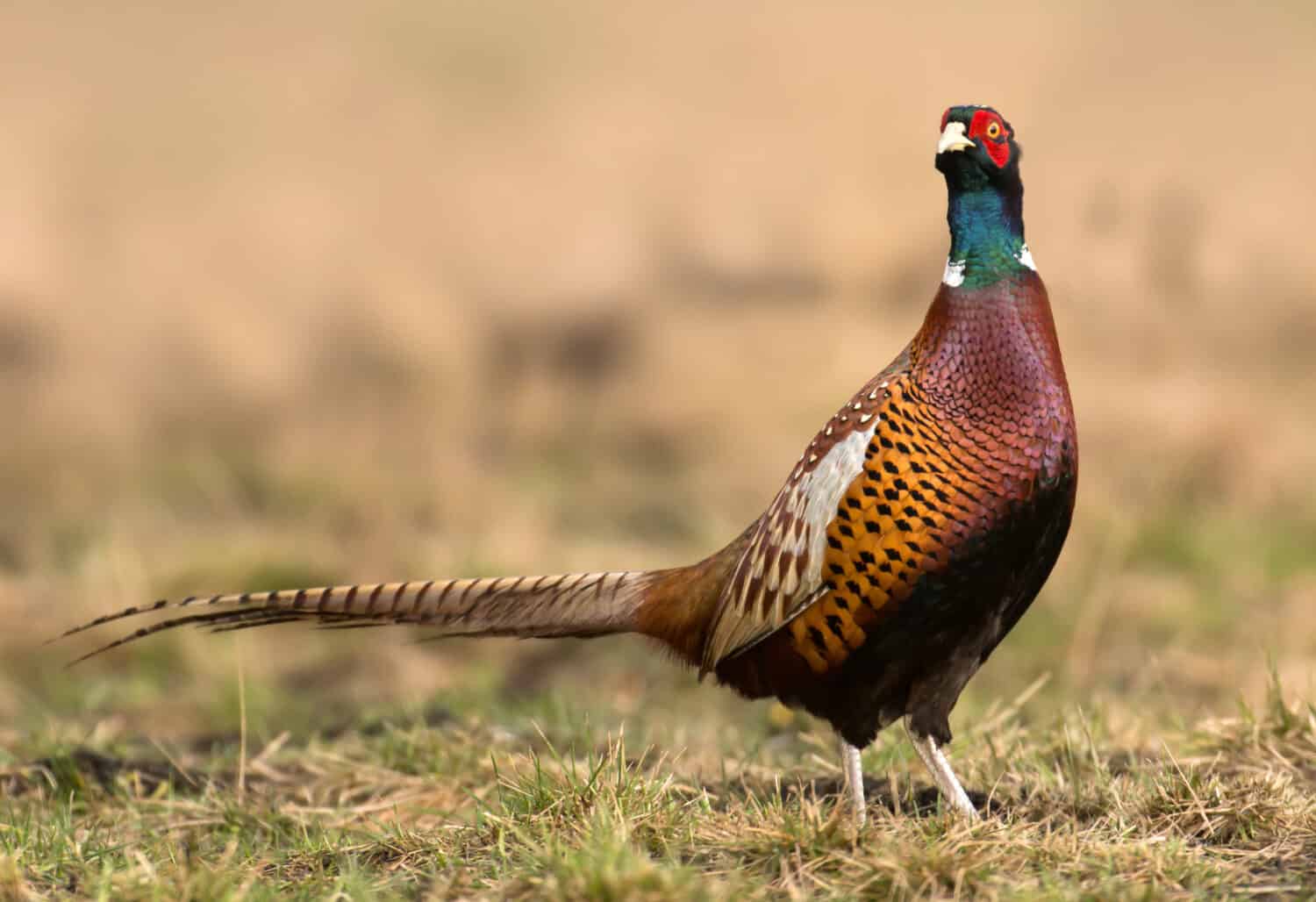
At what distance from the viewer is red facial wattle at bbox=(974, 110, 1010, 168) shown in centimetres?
348

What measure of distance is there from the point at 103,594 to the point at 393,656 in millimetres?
1349

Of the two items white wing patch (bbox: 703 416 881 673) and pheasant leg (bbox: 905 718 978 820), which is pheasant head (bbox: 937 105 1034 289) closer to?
white wing patch (bbox: 703 416 881 673)

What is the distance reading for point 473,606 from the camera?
382cm

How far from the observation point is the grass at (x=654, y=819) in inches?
117

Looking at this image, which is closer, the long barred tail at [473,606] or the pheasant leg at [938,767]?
the pheasant leg at [938,767]

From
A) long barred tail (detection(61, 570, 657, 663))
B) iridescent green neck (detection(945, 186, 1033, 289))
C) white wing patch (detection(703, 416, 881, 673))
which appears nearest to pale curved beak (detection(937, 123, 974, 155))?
iridescent green neck (detection(945, 186, 1033, 289))

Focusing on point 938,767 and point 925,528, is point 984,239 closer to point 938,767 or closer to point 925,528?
point 925,528

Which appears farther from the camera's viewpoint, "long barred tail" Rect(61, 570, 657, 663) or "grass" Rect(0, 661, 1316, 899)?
"long barred tail" Rect(61, 570, 657, 663)

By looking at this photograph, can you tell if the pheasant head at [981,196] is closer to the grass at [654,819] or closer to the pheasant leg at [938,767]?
the pheasant leg at [938,767]

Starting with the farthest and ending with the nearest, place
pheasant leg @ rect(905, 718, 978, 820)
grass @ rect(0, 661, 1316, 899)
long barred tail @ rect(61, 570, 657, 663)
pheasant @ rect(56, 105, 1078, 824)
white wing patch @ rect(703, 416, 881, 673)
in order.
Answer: long barred tail @ rect(61, 570, 657, 663) → pheasant leg @ rect(905, 718, 978, 820) → white wing patch @ rect(703, 416, 881, 673) → pheasant @ rect(56, 105, 1078, 824) → grass @ rect(0, 661, 1316, 899)

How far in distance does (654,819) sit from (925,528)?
2.63 ft

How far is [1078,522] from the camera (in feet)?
24.5

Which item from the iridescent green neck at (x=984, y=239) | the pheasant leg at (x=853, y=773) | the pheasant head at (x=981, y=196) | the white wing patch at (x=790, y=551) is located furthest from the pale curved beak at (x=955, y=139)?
the pheasant leg at (x=853, y=773)

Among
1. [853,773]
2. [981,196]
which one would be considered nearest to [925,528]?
[853,773]
